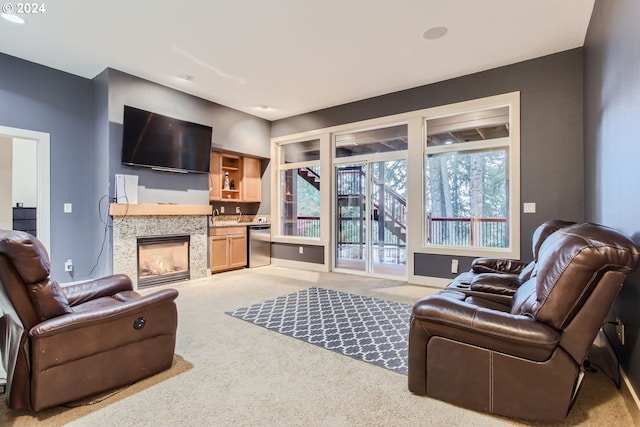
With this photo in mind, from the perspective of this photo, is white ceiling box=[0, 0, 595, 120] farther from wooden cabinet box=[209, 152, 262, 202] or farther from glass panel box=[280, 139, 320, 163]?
wooden cabinet box=[209, 152, 262, 202]

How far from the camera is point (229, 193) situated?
21.1 feet

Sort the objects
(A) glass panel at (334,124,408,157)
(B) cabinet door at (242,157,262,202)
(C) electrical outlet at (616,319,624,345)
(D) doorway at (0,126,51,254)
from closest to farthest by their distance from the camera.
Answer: (C) electrical outlet at (616,319,624,345) → (D) doorway at (0,126,51,254) → (A) glass panel at (334,124,408,157) → (B) cabinet door at (242,157,262,202)

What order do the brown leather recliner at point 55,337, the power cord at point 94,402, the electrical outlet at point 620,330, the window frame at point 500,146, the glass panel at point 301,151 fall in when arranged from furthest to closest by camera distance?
the glass panel at point 301,151, the window frame at point 500,146, the electrical outlet at point 620,330, the power cord at point 94,402, the brown leather recliner at point 55,337

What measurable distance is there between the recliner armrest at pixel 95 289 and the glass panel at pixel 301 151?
13.8 ft

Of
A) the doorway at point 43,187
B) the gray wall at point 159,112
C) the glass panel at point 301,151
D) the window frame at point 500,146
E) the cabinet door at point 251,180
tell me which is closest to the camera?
the window frame at point 500,146

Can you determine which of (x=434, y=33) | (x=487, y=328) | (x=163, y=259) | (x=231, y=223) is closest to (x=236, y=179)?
(x=231, y=223)

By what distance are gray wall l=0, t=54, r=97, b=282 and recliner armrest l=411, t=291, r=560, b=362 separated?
473 centimetres

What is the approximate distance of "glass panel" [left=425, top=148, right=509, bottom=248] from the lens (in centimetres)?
434

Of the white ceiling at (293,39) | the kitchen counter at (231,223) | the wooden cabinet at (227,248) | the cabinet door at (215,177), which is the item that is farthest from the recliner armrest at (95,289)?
the cabinet door at (215,177)

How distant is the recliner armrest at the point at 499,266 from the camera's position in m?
3.25

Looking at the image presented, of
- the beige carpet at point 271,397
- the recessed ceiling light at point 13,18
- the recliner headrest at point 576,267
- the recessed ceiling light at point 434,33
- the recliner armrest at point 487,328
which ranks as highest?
the recessed ceiling light at point 13,18

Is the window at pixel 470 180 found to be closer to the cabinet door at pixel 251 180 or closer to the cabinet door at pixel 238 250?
the cabinet door at pixel 238 250

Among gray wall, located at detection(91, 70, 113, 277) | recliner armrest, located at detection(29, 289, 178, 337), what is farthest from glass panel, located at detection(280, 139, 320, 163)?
recliner armrest, located at detection(29, 289, 178, 337)

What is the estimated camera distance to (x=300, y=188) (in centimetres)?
655
